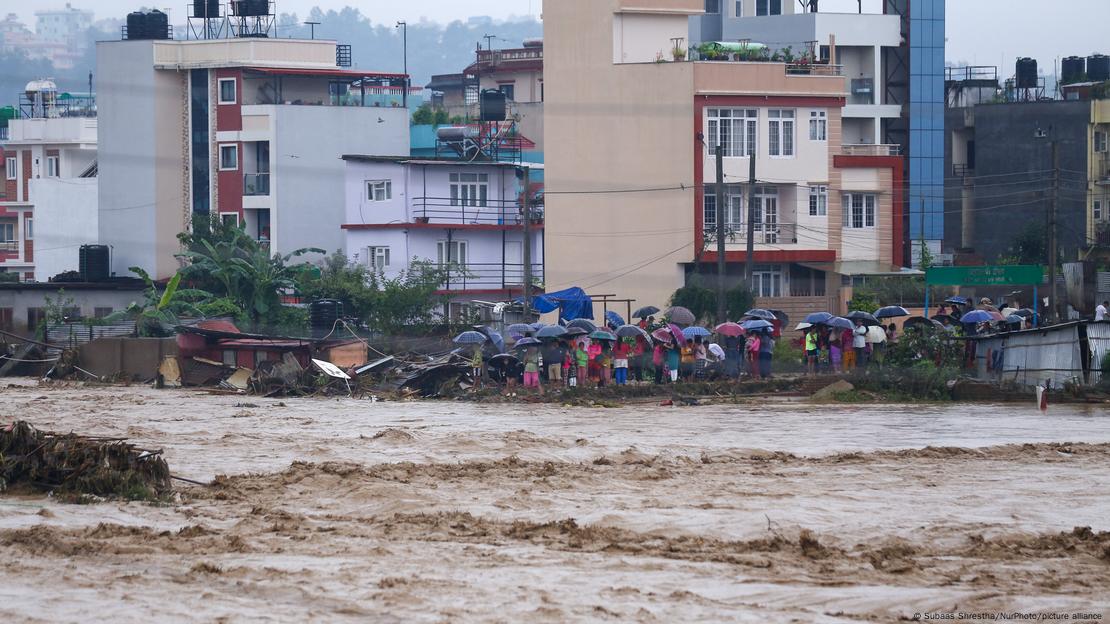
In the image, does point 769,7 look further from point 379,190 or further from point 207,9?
point 379,190

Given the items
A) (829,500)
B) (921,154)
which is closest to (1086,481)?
(829,500)

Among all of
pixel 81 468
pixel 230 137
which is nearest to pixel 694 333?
pixel 81 468

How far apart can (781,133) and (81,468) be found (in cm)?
3717

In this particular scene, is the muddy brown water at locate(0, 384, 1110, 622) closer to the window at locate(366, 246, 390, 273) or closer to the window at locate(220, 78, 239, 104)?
the window at locate(366, 246, 390, 273)

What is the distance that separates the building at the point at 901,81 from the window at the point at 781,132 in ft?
63.3

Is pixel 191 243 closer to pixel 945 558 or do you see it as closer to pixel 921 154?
pixel 921 154

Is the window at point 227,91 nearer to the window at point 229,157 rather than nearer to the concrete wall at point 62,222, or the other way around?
the window at point 229,157

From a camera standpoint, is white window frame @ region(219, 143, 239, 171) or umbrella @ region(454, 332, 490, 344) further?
white window frame @ region(219, 143, 239, 171)

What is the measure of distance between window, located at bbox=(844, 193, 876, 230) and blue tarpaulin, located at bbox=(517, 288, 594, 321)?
14255 millimetres

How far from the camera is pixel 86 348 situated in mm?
40938

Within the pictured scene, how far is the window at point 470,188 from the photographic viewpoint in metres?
58.9

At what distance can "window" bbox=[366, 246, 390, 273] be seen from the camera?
5797 centimetres

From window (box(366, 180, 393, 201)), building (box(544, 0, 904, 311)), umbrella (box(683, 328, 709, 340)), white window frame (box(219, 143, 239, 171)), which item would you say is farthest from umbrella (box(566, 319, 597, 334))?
white window frame (box(219, 143, 239, 171))

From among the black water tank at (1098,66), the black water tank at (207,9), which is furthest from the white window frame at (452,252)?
the black water tank at (1098,66)
